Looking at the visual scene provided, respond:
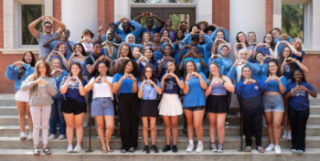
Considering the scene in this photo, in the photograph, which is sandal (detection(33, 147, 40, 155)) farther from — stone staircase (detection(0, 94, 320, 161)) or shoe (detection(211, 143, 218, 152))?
shoe (detection(211, 143, 218, 152))

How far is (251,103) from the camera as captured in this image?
22.7 ft

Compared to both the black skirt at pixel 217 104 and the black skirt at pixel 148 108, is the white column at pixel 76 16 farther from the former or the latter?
the black skirt at pixel 217 104

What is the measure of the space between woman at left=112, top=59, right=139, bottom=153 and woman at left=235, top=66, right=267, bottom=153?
6.74 feet

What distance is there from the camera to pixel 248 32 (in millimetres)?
8758

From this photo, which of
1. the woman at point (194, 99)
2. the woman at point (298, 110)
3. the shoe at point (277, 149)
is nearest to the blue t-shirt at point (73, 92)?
the woman at point (194, 99)

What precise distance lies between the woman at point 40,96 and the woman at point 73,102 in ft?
0.81

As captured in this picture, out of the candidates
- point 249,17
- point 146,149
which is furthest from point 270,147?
point 249,17

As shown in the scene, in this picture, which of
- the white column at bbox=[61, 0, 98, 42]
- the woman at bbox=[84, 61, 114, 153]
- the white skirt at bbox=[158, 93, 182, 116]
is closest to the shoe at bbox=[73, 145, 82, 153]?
the woman at bbox=[84, 61, 114, 153]

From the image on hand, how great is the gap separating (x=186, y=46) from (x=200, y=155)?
7.79ft

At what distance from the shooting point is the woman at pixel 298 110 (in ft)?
22.7

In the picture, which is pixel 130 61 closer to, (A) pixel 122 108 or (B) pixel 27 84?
(A) pixel 122 108

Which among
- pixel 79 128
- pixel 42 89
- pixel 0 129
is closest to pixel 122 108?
pixel 79 128

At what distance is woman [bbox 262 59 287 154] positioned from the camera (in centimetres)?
693

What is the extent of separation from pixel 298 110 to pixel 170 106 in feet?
8.19
